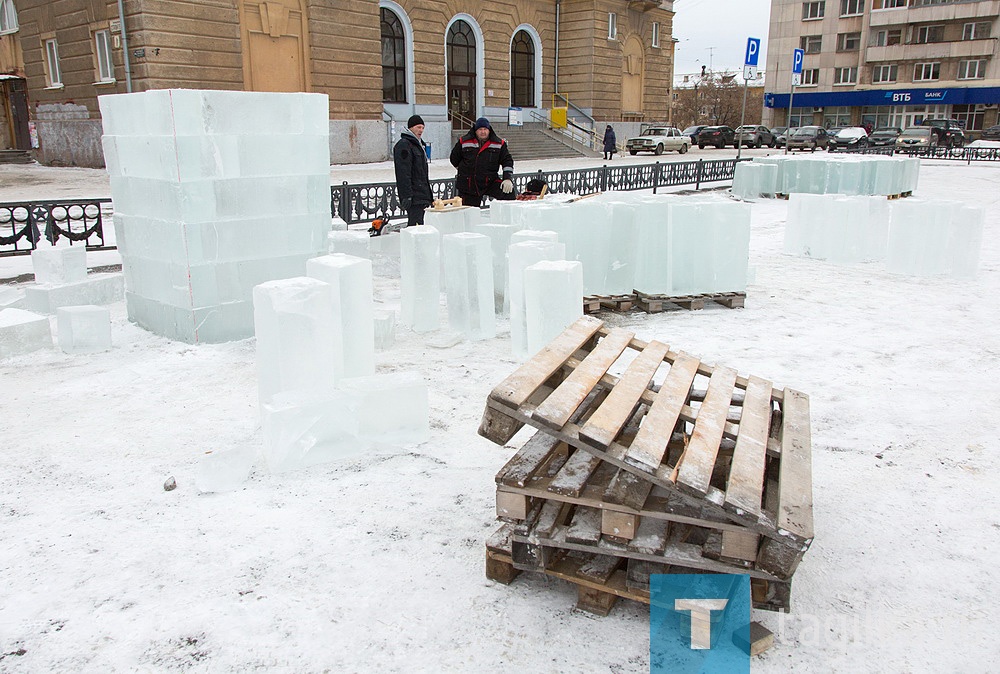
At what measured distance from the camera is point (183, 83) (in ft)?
65.3

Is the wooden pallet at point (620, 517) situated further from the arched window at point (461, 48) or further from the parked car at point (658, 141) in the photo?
the parked car at point (658, 141)

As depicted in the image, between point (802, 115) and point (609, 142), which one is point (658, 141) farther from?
point (802, 115)

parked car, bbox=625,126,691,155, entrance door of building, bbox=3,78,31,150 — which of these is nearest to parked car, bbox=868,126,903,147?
parked car, bbox=625,126,691,155

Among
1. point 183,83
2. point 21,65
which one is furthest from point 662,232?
point 21,65

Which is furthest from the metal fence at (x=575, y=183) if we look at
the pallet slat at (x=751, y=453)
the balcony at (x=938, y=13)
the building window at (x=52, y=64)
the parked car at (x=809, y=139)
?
the balcony at (x=938, y=13)

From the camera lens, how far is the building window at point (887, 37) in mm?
49844

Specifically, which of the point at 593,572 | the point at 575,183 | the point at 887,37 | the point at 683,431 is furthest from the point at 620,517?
the point at 887,37

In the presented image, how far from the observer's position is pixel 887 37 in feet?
164

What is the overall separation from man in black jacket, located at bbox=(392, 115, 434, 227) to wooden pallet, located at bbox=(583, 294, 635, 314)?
9.50ft

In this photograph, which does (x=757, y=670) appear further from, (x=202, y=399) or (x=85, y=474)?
(x=202, y=399)

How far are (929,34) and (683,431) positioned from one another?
57.4 meters

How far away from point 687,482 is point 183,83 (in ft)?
69.3

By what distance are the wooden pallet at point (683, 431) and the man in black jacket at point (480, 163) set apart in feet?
17.4

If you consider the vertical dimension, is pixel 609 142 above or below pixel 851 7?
below
